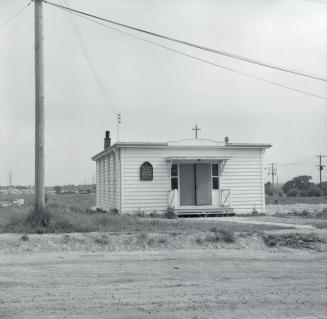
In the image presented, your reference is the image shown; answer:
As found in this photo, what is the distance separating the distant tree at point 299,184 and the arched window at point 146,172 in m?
68.2

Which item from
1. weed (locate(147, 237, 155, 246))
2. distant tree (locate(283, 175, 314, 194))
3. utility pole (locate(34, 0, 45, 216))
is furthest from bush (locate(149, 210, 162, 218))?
distant tree (locate(283, 175, 314, 194))

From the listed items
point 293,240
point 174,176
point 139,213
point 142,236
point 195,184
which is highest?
point 174,176

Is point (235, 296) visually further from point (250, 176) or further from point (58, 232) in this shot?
point (250, 176)

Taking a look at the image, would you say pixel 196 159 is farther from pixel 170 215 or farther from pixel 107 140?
→ pixel 107 140

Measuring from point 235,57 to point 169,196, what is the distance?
328 inches

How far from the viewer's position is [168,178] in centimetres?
2397

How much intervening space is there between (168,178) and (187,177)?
3.53ft

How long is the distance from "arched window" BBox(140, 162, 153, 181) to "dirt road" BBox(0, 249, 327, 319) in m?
11.5

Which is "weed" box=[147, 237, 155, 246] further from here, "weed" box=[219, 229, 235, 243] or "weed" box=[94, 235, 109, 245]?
"weed" box=[219, 229, 235, 243]

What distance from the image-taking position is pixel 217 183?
81.2ft

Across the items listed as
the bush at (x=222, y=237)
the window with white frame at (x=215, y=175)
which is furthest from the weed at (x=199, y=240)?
the window with white frame at (x=215, y=175)


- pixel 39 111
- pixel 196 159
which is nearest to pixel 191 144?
pixel 196 159

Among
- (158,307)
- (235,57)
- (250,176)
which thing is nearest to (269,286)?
(158,307)

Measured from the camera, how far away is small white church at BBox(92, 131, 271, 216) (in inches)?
923
